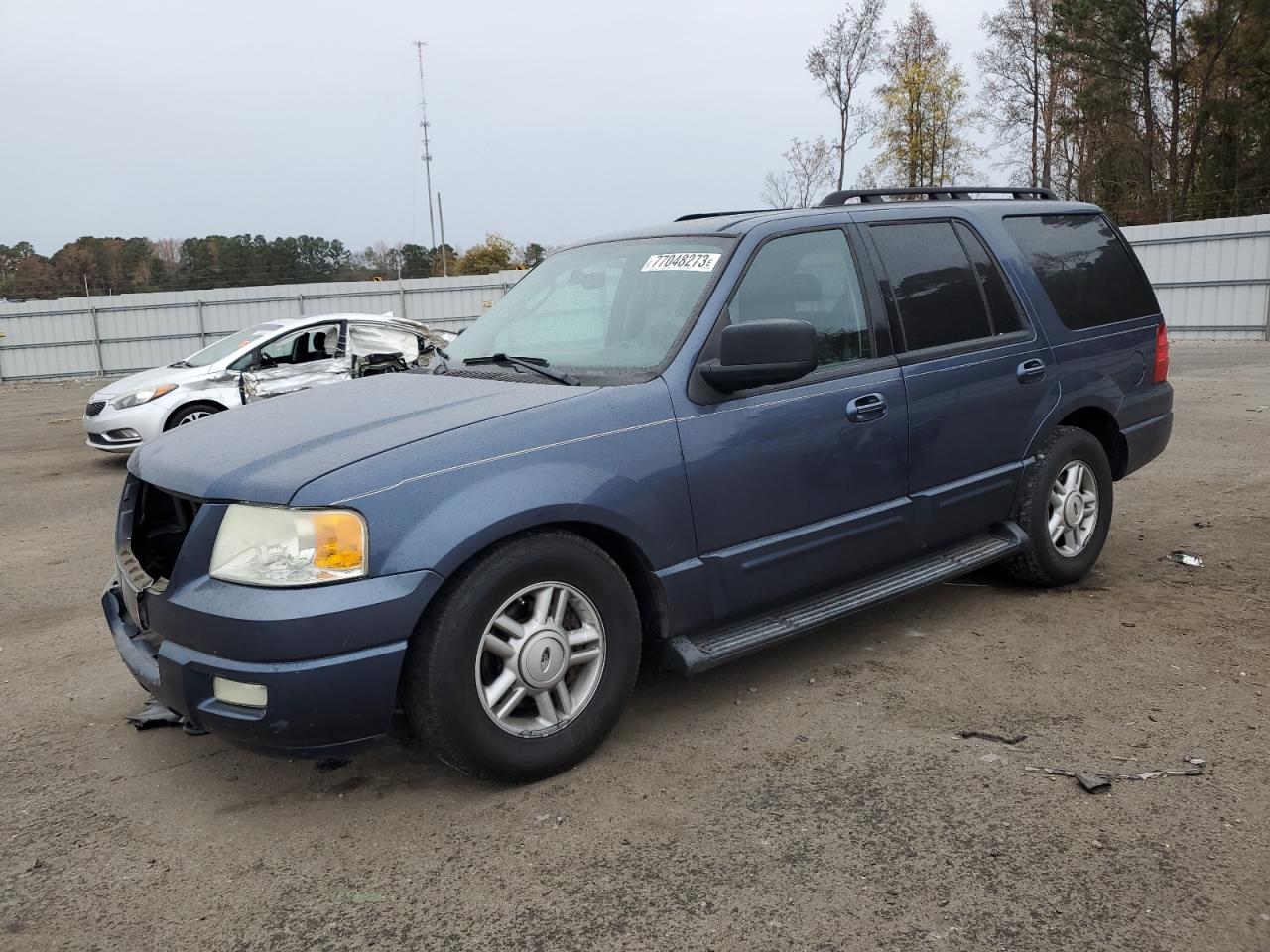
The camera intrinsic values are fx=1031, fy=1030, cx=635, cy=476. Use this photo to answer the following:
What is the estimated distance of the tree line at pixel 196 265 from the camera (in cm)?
2892

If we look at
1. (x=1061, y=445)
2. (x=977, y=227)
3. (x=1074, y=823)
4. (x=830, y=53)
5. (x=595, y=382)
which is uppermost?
(x=830, y=53)

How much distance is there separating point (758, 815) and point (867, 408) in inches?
66.2

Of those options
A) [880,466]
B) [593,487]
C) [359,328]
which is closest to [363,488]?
[593,487]

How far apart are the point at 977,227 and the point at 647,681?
8.43 ft

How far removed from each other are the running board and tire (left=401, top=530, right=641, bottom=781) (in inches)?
9.4

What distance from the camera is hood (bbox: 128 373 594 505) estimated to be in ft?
9.98

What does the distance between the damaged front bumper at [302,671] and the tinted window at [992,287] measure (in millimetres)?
2968

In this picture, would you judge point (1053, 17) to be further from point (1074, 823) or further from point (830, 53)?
point (1074, 823)

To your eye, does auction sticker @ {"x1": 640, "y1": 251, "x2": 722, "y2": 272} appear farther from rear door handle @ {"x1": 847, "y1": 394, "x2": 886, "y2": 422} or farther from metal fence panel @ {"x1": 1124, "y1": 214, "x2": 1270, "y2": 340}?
metal fence panel @ {"x1": 1124, "y1": 214, "x2": 1270, "y2": 340}

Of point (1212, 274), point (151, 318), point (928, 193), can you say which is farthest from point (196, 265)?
point (928, 193)

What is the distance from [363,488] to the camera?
2.93 m

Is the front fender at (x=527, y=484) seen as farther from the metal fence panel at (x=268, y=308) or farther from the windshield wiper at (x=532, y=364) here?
the metal fence panel at (x=268, y=308)

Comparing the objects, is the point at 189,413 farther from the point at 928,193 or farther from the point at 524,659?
the point at 524,659

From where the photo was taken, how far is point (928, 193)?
16.2ft
